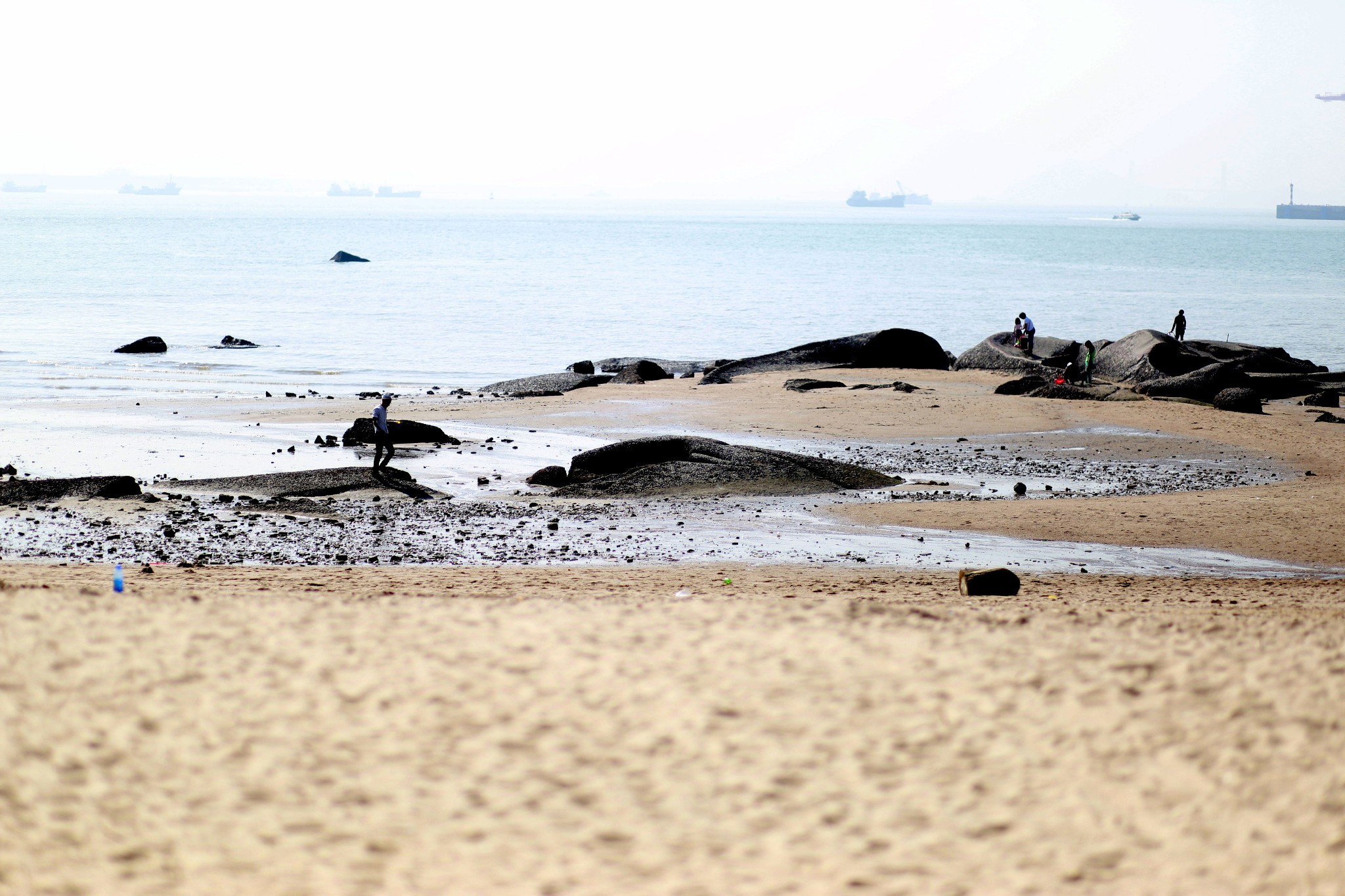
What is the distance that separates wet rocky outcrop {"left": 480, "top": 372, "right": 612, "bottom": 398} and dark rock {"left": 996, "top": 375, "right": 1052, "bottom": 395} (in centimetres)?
1129

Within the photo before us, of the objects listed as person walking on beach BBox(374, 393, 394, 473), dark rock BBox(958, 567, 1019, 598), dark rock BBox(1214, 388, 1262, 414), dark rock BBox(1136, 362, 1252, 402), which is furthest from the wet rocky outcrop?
dark rock BBox(958, 567, 1019, 598)

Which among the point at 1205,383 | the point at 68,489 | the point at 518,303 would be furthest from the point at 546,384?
the point at 518,303

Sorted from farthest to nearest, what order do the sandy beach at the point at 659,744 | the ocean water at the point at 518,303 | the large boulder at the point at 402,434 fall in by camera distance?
the ocean water at the point at 518,303
the large boulder at the point at 402,434
the sandy beach at the point at 659,744

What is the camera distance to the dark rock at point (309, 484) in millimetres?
17891

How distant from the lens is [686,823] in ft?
19.1

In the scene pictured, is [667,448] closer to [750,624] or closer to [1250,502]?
[1250,502]

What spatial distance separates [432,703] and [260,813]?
53.7 inches

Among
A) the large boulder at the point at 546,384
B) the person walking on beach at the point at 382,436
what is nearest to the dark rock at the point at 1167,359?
the large boulder at the point at 546,384

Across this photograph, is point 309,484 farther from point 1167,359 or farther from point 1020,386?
point 1167,359

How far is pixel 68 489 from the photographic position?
17031 mm

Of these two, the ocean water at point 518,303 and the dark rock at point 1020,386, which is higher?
the ocean water at point 518,303

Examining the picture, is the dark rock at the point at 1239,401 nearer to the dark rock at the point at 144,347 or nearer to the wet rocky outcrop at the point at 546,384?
the wet rocky outcrop at the point at 546,384

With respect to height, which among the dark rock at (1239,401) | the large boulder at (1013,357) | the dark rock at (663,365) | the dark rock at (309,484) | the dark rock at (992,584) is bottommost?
the dark rock at (992,584)

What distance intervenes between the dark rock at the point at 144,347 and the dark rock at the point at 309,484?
28.3 m
